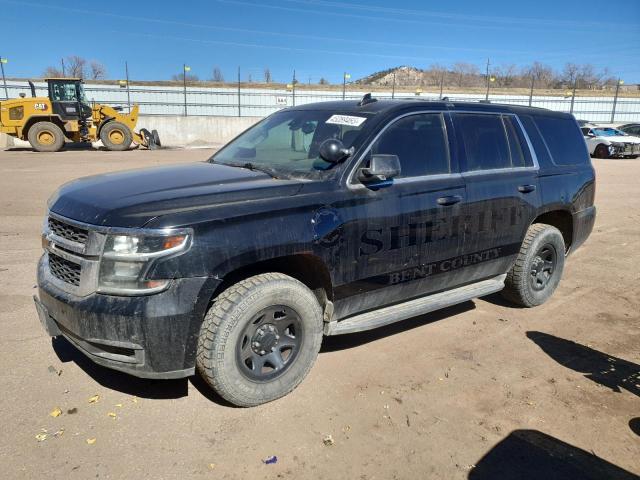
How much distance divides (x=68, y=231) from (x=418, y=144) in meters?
2.54

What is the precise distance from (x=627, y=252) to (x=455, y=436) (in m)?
5.71

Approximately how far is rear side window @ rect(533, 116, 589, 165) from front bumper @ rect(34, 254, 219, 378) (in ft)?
12.4

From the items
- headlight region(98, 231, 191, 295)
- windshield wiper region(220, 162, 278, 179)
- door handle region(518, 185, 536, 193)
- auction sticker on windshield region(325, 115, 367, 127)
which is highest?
auction sticker on windshield region(325, 115, 367, 127)

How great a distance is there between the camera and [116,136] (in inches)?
865

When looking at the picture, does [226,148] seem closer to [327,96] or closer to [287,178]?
[287,178]

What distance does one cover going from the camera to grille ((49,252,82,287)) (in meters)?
3.01

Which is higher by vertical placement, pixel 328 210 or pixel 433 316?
pixel 328 210

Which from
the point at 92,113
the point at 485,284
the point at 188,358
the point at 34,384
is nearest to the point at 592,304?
the point at 485,284

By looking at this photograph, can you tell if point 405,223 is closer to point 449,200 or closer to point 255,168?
point 449,200

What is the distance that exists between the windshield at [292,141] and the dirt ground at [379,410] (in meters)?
1.51

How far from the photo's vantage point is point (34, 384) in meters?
3.43

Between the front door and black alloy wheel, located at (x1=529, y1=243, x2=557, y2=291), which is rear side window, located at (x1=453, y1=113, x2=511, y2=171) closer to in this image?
the front door

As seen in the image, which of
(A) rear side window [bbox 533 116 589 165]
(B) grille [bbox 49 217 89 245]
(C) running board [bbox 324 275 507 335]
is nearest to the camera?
(B) grille [bbox 49 217 89 245]

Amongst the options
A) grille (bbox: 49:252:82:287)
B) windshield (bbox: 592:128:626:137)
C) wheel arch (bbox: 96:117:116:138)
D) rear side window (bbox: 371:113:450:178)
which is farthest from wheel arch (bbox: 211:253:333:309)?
windshield (bbox: 592:128:626:137)
